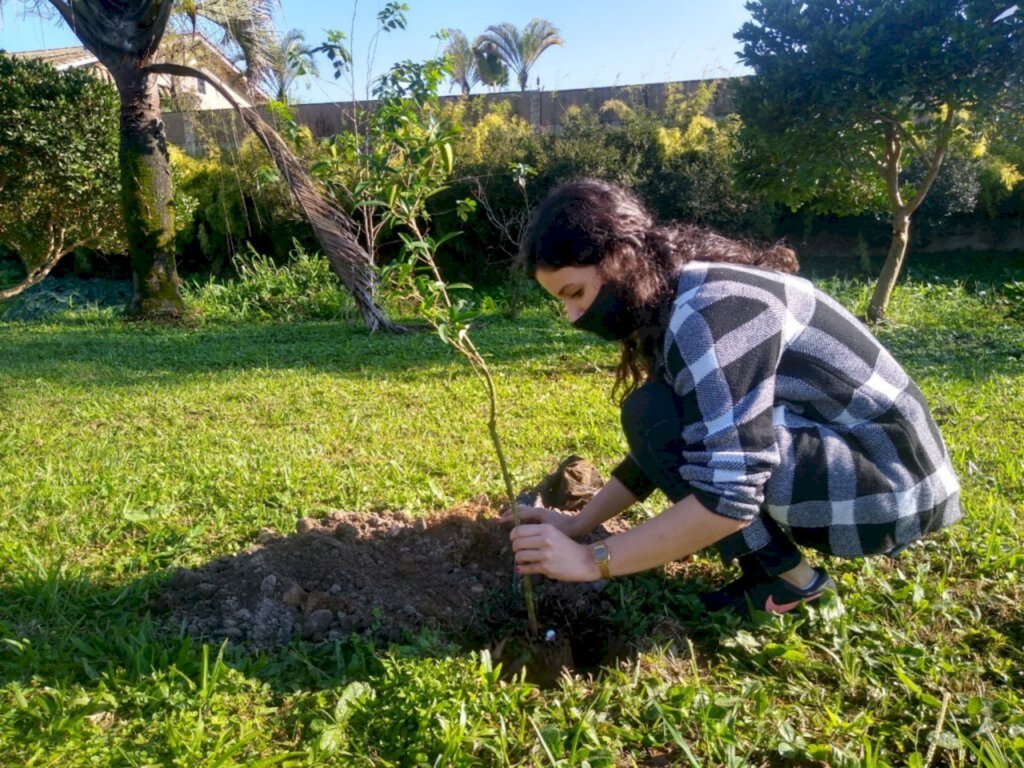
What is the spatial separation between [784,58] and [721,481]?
6160 mm

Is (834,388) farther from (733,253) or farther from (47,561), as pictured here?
(47,561)

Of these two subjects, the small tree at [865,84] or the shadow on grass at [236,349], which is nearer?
the shadow on grass at [236,349]

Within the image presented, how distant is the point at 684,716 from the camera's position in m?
1.54

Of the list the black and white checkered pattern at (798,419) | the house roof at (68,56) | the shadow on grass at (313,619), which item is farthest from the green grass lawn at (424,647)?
the house roof at (68,56)

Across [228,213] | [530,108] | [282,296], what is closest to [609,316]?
[282,296]

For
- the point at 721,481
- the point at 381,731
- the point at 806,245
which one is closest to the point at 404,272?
the point at 721,481

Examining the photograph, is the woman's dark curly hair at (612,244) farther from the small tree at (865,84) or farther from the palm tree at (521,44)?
the palm tree at (521,44)

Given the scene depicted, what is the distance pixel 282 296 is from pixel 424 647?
8226 mm

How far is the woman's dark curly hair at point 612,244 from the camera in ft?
5.23

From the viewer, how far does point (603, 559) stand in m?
1.61

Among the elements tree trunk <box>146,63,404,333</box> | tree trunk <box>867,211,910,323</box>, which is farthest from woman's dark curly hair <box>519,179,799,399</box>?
tree trunk <box>867,211,910,323</box>

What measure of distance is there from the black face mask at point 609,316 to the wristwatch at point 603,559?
467mm

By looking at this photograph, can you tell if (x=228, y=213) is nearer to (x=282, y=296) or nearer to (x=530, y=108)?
(x=282, y=296)

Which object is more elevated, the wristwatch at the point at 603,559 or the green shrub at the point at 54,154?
the green shrub at the point at 54,154
